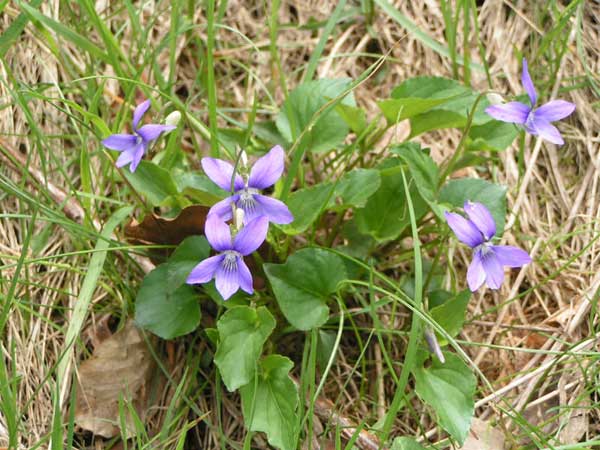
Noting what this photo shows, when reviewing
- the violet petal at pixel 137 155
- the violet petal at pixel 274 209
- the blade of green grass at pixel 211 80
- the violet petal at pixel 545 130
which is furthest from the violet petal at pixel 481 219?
the violet petal at pixel 137 155

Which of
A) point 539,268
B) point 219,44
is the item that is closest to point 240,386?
point 539,268

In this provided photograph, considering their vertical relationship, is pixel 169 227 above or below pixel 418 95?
below

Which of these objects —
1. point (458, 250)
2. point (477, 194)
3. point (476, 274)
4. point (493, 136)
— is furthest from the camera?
point (458, 250)

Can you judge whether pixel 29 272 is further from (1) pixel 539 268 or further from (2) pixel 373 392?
(1) pixel 539 268

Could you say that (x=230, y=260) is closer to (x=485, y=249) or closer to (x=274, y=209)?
(x=274, y=209)

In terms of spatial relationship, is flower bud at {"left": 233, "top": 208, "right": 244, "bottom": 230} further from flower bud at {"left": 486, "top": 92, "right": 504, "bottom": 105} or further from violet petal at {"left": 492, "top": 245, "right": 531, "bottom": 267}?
flower bud at {"left": 486, "top": 92, "right": 504, "bottom": 105}

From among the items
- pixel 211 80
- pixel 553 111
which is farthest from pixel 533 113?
pixel 211 80

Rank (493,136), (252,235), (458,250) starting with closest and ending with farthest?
1. (252,235)
2. (493,136)
3. (458,250)

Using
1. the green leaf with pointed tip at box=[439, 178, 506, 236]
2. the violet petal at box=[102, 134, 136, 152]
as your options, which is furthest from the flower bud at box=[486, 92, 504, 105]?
the violet petal at box=[102, 134, 136, 152]
